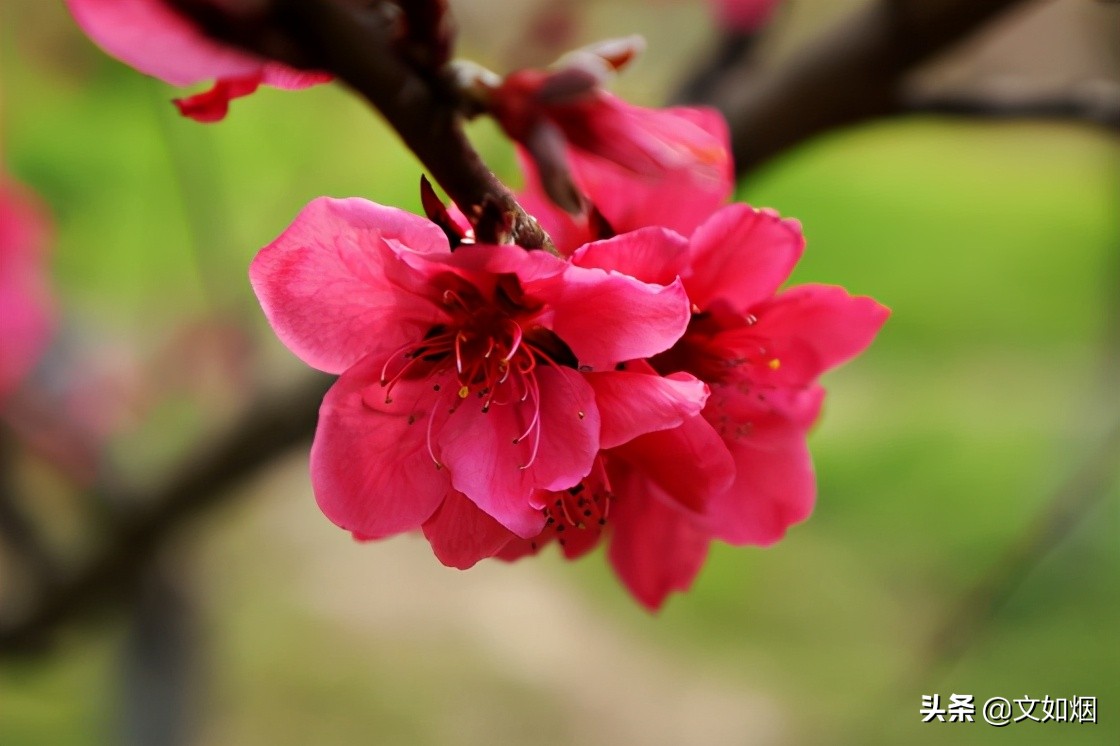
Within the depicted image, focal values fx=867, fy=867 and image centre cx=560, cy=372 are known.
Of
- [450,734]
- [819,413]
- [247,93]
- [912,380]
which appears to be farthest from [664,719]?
[247,93]

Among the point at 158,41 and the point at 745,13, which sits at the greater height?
the point at 745,13

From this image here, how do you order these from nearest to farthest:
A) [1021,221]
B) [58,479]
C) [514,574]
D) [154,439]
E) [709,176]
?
[709,176] → [58,479] → [154,439] → [514,574] → [1021,221]

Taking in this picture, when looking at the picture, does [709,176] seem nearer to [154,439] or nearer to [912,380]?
[154,439]

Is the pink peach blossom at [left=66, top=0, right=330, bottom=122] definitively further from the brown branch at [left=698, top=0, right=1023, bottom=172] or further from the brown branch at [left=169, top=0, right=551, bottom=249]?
the brown branch at [left=698, top=0, right=1023, bottom=172]

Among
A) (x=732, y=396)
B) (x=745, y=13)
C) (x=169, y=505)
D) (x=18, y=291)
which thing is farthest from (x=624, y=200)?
(x=18, y=291)

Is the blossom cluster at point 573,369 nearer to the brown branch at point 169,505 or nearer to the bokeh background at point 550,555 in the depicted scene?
the brown branch at point 169,505

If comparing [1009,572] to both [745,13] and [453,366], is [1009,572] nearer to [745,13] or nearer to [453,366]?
[745,13]

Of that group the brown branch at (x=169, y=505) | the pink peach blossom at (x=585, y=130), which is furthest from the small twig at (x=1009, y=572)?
the pink peach blossom at (x=585, y=130)

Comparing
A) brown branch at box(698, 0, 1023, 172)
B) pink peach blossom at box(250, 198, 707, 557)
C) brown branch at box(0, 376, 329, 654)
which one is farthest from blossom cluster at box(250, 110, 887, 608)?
brown branch at box(0, 376, 329, 654)
